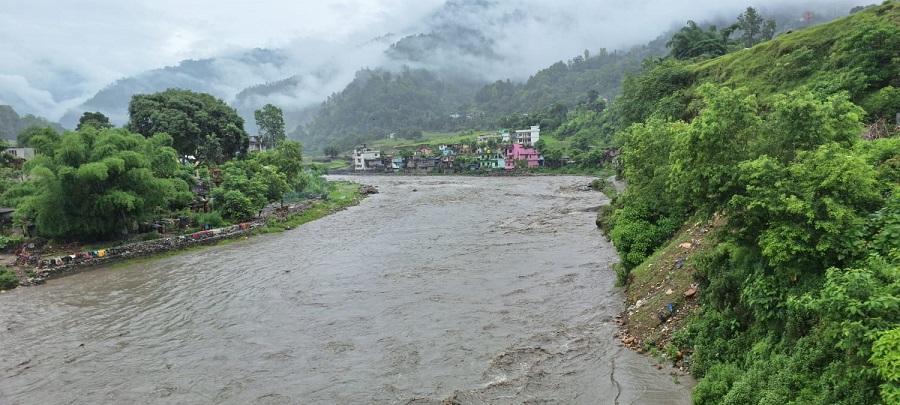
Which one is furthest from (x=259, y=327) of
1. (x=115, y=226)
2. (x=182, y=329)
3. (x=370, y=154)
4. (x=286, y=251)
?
(x=370, y=154)

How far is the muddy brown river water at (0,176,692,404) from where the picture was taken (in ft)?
36.7

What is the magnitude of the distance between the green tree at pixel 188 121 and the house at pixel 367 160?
146ft

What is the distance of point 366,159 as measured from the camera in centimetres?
9762

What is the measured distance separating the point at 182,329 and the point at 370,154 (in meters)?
84.3

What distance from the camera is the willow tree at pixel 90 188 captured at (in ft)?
79.0

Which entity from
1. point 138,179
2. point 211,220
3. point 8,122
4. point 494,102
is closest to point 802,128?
point 138,179

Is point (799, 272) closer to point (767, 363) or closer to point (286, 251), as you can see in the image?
point (767, 363)

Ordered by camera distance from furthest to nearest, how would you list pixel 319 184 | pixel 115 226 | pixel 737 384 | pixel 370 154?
pixel 370 154, pixel 319 184, pixel 115 226, pixel 737 384

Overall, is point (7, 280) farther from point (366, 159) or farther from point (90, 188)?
point (366, 159)

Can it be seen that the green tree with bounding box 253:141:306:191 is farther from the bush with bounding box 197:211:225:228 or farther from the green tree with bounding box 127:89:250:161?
the bush with bounding box 197:211:225:228

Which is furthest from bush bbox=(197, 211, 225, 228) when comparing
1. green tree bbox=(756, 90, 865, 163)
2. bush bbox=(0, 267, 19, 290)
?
green tree bbox=(756, 90, 865, 163)

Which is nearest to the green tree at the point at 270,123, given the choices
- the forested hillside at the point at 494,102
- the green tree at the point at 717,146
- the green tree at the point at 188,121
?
the green tree at the point at 188,121

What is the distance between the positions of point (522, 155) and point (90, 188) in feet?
208

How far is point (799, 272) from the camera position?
805cm
